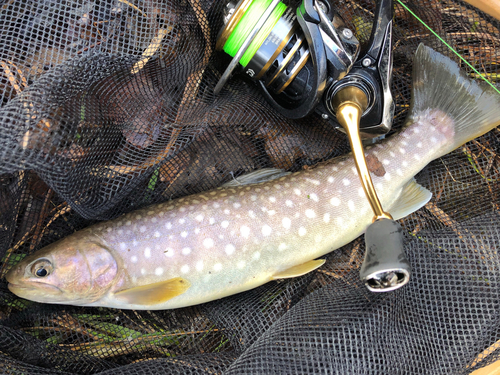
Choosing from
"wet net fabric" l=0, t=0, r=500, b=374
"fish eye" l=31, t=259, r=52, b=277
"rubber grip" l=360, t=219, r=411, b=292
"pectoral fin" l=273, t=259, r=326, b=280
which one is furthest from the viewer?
"pectoral fin" l=273, t=259, r=326, b=280

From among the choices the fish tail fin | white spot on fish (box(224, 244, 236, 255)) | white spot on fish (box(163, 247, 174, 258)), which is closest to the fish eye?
white spot on fish (box(163, 247, 174, 258))

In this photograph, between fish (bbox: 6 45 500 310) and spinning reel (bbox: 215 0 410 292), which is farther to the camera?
fish (bbox: 6 45 500 310)

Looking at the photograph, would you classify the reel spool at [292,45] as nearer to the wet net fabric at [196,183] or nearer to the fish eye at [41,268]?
the wet net fabric at [196,183]

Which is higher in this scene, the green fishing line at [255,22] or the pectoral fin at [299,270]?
the green fishing line at [255,22]

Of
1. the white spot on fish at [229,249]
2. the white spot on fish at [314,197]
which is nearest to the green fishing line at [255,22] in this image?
the white spot on fish at [314,197]

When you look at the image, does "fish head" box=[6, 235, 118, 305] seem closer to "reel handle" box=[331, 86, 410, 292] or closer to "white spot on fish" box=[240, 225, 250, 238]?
"white spot on fish" box=[240, 225, 250, 238]

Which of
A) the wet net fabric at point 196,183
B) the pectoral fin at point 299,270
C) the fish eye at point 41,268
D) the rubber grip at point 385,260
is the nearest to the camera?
the rubber grip at point 385,260

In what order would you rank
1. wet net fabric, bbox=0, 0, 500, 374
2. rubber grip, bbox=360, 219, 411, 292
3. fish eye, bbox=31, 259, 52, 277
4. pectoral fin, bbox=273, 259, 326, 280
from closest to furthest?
rubber grip, bbox=360, 219, 411, 292
wet net fabric, bbox=0, 0, 500, 374
fish eye, bbox=31, 259, 52, 277
pectoral fin, bbox=273, 259, 326, 280

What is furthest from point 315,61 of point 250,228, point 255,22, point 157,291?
point 157,291
